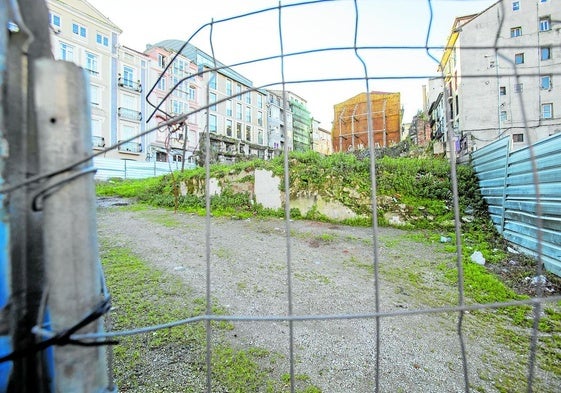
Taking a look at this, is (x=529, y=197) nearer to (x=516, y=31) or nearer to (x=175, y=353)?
(x=175, y=353)

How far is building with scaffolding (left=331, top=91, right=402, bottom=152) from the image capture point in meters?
13.7

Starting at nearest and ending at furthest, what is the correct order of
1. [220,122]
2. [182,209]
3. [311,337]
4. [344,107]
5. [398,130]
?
[311,337]
[182,209]
[398,130]
[344,107]
[220,122]

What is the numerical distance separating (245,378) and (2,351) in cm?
114

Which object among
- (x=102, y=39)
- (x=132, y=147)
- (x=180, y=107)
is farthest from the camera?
(x=180, y=107)

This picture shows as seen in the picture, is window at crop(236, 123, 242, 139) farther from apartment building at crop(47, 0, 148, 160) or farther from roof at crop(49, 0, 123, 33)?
roof at crop(49, 0, 123, 33)

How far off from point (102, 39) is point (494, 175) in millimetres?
25344

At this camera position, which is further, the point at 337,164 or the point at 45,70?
the point at 337,164

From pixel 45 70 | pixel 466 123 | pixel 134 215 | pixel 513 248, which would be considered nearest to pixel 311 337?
pixel 45 70

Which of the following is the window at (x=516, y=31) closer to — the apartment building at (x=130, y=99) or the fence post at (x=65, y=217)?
the fence post at (x=65, y=217)

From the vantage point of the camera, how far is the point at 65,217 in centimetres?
50

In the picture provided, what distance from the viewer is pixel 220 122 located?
25922 mm

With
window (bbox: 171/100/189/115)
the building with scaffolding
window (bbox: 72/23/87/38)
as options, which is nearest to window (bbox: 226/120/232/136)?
window (bbox: 171/100/189/115)

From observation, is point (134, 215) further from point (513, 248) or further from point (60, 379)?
point (513, 248)

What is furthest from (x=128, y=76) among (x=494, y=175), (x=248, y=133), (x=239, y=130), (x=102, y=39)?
(x=494, y=175)
